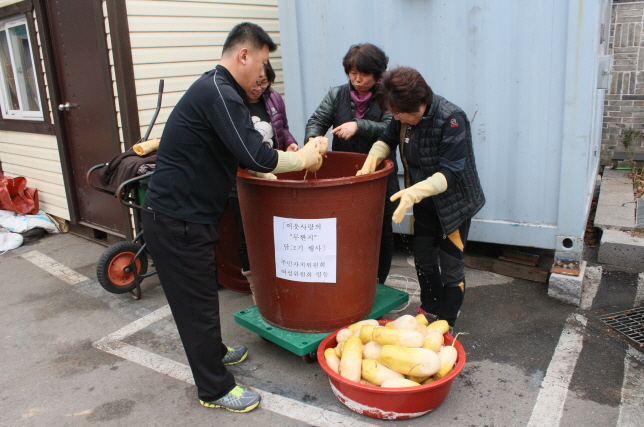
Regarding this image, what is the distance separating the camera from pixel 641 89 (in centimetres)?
716

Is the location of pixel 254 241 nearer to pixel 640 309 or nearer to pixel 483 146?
pixel 483 146

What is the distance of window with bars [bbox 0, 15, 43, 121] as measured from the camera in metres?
6.20

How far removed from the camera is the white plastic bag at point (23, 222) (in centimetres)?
610

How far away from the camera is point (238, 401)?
2.76m

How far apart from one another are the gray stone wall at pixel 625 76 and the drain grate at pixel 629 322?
450cm

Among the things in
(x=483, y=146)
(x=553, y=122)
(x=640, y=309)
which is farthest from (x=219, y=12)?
(x=640, y=309)

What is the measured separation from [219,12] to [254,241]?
3.43m

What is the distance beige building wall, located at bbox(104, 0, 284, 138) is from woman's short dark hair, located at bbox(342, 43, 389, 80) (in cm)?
236

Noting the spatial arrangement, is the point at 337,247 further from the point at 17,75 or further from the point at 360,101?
the point at 17,75

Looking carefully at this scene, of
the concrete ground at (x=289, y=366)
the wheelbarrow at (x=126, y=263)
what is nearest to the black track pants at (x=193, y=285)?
the concrete ground at (x=289, y=366)

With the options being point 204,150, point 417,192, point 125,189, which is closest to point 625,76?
point 417,192

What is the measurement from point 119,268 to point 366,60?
8.52ft

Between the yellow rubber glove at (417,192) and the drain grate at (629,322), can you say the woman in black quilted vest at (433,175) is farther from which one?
the drain grate at (629,322)

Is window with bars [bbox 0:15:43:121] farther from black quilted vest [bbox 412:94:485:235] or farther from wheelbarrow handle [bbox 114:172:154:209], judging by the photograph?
black quilted vest [bbox 412:94:485:235]
